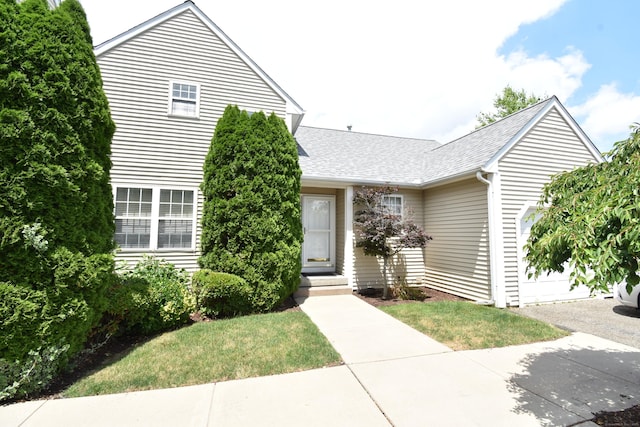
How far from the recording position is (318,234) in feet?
30.2

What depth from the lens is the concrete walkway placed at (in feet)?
8.92

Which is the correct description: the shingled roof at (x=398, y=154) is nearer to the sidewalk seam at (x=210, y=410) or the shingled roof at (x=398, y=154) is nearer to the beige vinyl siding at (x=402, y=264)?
the beige vinyl siding at (x=402, y=264)

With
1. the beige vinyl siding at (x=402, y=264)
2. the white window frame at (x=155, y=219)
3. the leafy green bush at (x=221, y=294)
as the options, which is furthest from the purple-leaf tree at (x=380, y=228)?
the white window frame at (x=155, y=219)

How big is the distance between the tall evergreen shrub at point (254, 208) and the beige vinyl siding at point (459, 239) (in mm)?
4666

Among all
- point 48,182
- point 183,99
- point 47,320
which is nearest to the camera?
point 47,320

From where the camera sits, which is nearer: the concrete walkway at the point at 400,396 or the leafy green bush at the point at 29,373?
the concrete walkway at the point at 400,396

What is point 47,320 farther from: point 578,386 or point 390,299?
point 390,299

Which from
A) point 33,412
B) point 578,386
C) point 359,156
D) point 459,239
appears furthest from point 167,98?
point 578,386

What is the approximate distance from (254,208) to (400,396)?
4556mm

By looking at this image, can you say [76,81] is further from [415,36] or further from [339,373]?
[415,36]

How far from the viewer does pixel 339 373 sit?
3631 mm

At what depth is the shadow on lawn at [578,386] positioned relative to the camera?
2.82 meters

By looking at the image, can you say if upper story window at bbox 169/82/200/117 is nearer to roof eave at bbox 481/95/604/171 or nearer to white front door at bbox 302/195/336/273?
white front door at bbox 302/195/336/273

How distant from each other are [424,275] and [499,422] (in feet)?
22.7
